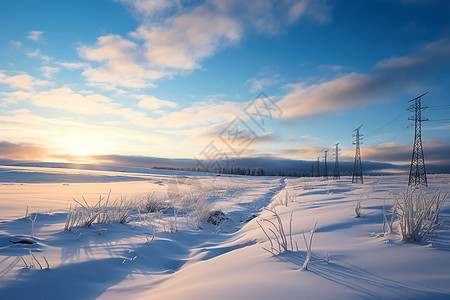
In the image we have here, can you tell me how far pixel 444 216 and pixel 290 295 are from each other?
2.95m

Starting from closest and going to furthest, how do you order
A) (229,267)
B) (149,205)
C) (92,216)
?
(229,267), (92,216), (149,205)

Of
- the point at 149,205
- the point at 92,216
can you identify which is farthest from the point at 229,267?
the point at 149,205

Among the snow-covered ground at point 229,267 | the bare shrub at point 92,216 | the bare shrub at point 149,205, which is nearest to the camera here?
the snow-covered ground at point 229,267

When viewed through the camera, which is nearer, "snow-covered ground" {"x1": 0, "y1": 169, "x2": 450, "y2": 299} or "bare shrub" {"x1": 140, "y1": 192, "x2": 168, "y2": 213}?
"snow-covered ground" {"x1": 0, "y1": 169, "x2": 450, "y2": 299}

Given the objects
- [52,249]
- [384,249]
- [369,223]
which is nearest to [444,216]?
[369,223]

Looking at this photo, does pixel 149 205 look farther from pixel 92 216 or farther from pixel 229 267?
pixel 229 267

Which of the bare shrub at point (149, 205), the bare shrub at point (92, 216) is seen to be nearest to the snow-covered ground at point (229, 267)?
the bare shrub at point (92, 216)

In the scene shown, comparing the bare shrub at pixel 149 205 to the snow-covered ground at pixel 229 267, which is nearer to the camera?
the snow-covered ground at pixel 229 267

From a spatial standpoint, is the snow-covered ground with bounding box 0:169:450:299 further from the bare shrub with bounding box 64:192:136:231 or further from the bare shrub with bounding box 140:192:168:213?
the bare shrub with bounding box 140:192:168:213

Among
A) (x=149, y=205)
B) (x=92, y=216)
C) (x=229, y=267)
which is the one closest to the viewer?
(x=229, y=267)

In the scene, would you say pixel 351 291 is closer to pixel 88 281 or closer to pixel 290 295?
pixel 290 295

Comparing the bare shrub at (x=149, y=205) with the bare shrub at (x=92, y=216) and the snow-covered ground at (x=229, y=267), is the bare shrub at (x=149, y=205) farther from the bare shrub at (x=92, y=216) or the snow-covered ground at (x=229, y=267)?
the snow-covered ground at (x=229, y=267)

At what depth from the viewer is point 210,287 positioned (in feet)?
4.80

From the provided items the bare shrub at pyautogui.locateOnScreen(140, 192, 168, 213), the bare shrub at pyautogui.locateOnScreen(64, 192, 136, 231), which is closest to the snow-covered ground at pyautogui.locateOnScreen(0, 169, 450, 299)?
the bare shrub at pyautogui.locateOnScreen(64, 192, 136, 231)
